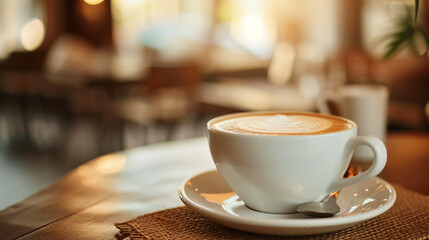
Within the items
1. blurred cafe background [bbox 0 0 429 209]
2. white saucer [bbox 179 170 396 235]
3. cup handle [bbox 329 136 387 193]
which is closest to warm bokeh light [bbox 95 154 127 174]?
blurred cafe background [bbox 0 0 429 209]

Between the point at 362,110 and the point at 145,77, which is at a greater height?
the point at 362,110

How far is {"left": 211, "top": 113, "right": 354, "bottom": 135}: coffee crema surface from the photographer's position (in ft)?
2.02

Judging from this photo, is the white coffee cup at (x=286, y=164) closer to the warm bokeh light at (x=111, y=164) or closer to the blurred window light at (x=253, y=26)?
the warm bokeh light at (x=111, y=164)

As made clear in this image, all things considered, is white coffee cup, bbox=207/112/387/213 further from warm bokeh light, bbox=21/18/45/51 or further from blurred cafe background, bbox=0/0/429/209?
warm bokeh light, bbox=21/18/45/51

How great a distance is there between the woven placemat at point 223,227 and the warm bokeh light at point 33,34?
243 inches

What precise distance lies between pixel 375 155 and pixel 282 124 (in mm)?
129

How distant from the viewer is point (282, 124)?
64 centimetres

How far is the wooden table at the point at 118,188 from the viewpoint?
0.65 m

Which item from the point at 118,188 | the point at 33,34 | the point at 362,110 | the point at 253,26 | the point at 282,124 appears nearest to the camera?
the point at 282,124

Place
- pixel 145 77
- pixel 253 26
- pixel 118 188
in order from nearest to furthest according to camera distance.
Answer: pixel 118 188 < pixel 145 77 < pixel 253 26

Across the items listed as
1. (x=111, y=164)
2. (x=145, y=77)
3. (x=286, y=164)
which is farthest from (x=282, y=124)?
(x=145, y=77)

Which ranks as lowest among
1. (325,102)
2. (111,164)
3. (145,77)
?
(145,77)

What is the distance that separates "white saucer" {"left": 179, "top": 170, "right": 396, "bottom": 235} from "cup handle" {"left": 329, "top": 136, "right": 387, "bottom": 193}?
39mm

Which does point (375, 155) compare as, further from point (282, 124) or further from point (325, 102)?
point (325, 102)
